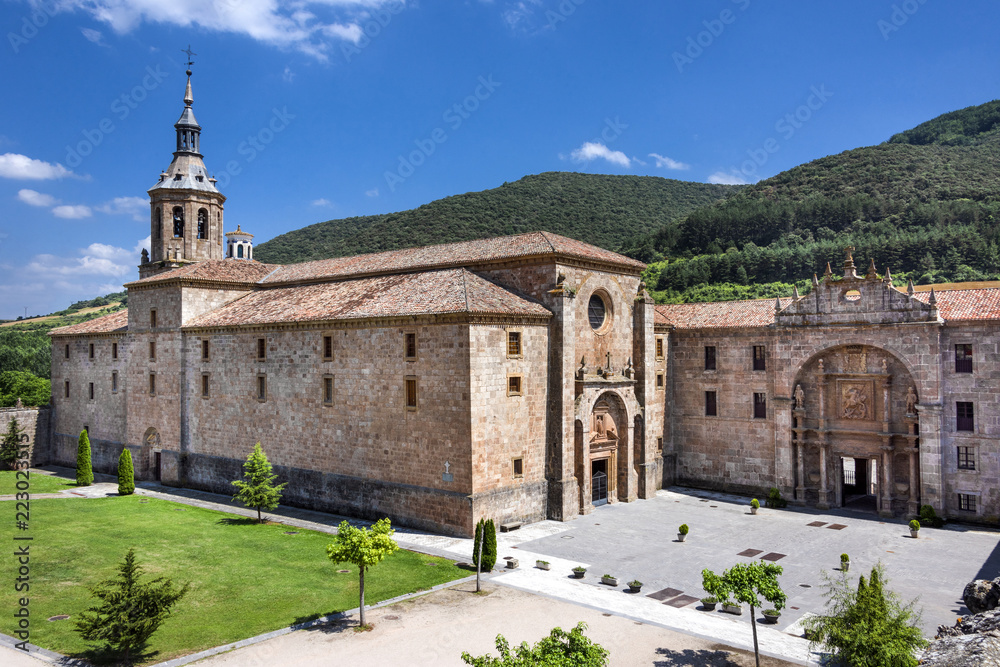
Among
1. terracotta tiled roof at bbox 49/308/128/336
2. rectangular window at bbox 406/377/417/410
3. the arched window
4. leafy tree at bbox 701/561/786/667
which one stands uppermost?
the arched window

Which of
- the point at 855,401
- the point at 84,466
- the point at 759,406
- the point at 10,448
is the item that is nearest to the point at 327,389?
the point at 84,466

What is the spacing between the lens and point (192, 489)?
133 ft

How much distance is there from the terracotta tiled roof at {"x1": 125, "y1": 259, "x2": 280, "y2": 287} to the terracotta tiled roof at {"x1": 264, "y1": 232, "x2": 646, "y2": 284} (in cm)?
233

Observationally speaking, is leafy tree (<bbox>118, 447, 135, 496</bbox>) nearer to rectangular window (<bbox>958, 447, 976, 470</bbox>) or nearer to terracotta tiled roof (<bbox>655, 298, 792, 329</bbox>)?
terracotta tiled roof (<bbox>655, 298, 792, 329</bbox>)

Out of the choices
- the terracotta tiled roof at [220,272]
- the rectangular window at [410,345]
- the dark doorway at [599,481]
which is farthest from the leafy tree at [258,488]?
the dark doorway at [599,481]

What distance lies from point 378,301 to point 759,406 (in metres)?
21.4

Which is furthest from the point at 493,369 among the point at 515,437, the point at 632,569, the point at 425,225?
the point at 425,225

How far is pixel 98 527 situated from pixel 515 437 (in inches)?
765

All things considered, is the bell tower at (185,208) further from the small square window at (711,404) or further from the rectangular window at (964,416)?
the rectangular window at (964,416)

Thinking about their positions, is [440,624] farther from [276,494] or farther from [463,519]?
[276,494]

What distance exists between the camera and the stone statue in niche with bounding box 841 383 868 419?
34188 mm

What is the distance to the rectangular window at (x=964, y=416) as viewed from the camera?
31.3m

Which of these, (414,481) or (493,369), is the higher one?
(493,369)

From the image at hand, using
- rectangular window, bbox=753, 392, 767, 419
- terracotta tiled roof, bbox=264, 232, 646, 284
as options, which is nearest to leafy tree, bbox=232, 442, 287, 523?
terracotta tiled roof, bbox=264, 232, 646, 284
